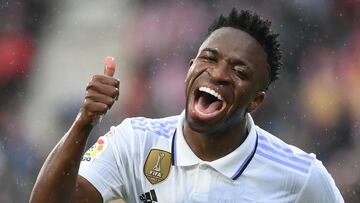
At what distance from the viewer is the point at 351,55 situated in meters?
7.13

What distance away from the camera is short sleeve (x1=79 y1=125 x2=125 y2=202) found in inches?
136

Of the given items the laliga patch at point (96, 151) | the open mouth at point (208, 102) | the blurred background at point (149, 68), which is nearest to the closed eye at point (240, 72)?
the open mouth at point (208, 102)

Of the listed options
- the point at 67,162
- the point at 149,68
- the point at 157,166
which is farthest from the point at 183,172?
the point at 149,68

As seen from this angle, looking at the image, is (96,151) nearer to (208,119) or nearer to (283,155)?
(208,119)

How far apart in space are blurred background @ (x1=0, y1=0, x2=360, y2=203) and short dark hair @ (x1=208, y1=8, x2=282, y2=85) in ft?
10.0

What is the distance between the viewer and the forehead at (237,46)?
3492 mm

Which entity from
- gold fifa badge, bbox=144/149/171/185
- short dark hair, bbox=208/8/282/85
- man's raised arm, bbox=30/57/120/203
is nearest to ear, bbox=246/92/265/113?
short dark hair, bbox=208/8/282/85

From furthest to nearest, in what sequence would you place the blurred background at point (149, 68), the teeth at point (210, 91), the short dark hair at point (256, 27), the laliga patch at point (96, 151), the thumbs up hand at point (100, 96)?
the blurred background at point (149, 68) → the short dark hair at point (256, 27) → the laliga patch at point (96, 151) → the teeth at point (210, 91) → the thumbs up hand at point (100, 96)

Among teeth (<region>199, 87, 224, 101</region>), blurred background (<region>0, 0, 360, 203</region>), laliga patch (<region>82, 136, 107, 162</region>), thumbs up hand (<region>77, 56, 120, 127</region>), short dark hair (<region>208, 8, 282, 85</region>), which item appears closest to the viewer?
thumbs up hand (<region>77, 56, 120, 127</region>)

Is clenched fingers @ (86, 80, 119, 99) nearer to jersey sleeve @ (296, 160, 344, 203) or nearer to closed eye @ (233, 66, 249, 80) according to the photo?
closed eye @ (233, 66, 249, 80)

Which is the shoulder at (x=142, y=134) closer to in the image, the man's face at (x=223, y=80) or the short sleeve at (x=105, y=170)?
the short sleeve at (x=105, y=170)

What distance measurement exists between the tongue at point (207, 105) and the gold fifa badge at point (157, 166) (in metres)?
0.27

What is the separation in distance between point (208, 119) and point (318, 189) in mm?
571

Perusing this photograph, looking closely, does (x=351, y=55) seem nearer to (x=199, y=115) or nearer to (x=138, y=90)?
(x=138, y=90)
